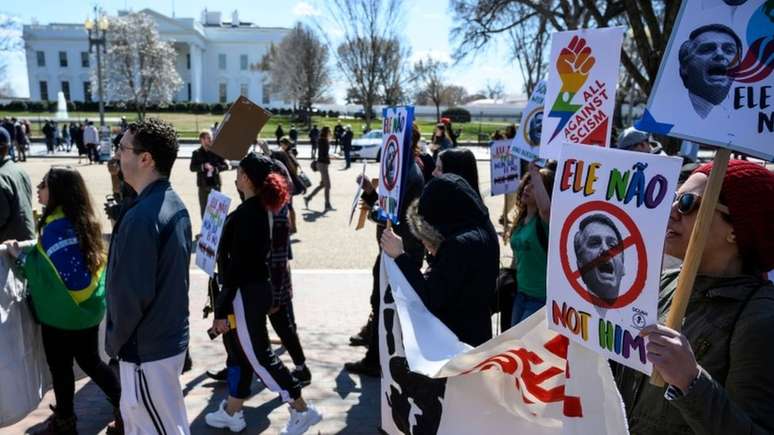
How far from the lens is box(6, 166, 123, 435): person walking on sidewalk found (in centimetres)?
355

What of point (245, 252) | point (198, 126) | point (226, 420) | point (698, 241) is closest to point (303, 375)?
point (226, 420)

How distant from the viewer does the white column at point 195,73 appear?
3278 inches

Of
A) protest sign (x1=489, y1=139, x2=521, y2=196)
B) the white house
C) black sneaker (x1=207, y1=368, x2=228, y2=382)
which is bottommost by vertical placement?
black sneaker (x1=207, y1=368, x2=228, y2=382)

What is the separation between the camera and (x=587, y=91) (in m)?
3.42

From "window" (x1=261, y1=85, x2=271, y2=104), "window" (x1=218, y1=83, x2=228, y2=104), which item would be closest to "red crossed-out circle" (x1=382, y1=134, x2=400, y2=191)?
"window" (x1=261, y1=85, x2=271, y2=104)

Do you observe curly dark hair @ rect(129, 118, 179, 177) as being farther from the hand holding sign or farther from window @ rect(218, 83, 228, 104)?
window @ rect(218, 83, 228, 104)

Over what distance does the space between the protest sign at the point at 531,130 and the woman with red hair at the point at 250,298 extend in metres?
2.02

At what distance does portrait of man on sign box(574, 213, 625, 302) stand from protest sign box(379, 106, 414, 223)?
190 centimetres

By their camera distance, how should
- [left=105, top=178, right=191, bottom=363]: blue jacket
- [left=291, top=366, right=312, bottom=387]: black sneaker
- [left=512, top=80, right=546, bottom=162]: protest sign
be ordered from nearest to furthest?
[left=105, top=178, right=191, bottom=363]: blue jacket, [left=291, top=366, right=312, bottom=387]: black sneaker, [left=512, top=80, right=546, bottom=162]: protest sign

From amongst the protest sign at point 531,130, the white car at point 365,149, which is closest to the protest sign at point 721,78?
the protest sign at point 531,130

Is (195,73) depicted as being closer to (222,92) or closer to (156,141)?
(222,92)

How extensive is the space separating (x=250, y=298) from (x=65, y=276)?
3.75 feet

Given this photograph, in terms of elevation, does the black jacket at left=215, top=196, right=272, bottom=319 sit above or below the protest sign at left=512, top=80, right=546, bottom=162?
below

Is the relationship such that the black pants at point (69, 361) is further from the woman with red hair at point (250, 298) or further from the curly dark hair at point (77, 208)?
the woman with red hair at point (250, 298)
